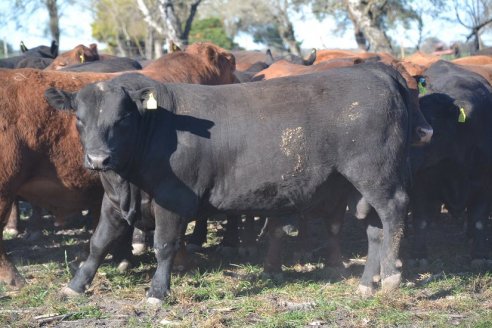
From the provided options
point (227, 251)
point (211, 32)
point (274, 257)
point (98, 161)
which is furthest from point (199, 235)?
point (211, 32)

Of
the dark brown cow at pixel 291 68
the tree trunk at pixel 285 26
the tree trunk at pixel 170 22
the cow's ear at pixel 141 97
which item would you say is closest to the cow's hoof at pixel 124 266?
the cow's ear at pixel 141 97

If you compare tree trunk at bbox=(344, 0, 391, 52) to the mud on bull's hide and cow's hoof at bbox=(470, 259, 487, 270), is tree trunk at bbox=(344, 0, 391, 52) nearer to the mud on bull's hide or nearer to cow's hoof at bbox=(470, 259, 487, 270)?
cow's hoof at bbox=(470, 259, 487, 270)

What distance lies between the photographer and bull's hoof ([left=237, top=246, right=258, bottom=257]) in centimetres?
776

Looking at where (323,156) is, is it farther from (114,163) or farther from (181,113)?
(114,163)

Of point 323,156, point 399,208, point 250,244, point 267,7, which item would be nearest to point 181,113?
point 323,156

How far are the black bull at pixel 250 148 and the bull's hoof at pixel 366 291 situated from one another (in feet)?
0.07

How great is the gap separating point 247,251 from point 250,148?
2.04 meters

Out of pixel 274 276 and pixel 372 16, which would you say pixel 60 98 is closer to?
pixel 274 276

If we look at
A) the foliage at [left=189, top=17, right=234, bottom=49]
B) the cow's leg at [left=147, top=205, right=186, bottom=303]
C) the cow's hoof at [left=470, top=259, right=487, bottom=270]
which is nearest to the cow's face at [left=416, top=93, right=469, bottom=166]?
the cow's hoof at [left=470, top=259, right=487, bottom=270]

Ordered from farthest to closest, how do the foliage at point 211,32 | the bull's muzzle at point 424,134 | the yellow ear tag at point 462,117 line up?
the foliage at point 211,32
the yellow ear tag at point 462,117
the bull's muzzle at point 424,134

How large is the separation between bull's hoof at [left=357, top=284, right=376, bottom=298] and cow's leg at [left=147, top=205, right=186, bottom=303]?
4.94 ft

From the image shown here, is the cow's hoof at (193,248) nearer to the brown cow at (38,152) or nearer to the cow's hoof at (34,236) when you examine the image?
the brown cow at (38,152)

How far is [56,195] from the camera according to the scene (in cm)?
690

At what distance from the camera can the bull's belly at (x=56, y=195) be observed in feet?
22.1
